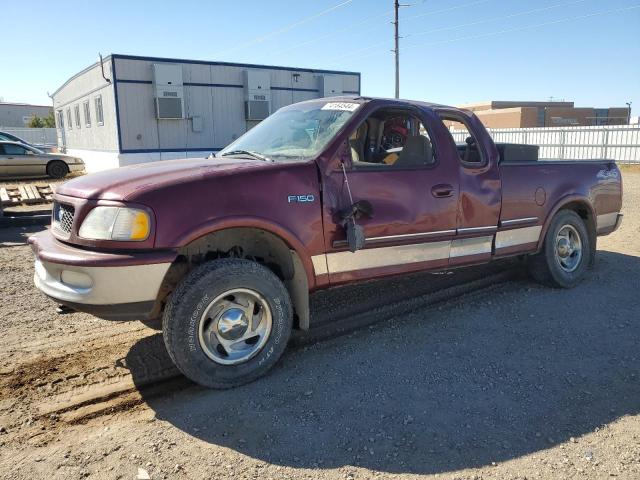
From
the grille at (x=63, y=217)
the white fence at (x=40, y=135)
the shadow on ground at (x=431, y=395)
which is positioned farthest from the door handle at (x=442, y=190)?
the white fence at (x=40, y=135)

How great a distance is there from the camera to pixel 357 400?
3.34 metres

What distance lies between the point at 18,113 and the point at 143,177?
74.4 metres

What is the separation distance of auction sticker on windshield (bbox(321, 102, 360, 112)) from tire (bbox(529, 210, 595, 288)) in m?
2.71

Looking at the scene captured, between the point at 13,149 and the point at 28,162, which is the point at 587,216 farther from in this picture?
the point at 13,149

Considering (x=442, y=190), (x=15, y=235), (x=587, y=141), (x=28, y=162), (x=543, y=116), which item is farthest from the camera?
(x=543, y=116)

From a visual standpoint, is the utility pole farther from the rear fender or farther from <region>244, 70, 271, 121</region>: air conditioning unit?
the rear fender

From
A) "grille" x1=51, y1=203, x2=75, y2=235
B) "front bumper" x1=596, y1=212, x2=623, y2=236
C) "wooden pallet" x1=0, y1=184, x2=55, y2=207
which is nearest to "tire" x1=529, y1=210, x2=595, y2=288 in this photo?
"front bumper" x1=596, y1=212, x2=623, y2=236

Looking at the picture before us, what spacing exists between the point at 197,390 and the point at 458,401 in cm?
174

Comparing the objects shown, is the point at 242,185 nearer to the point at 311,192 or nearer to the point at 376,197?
the point at 311,192

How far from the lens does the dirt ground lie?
2740mm

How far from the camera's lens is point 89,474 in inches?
103

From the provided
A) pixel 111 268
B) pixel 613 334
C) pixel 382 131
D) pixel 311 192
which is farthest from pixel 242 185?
pixel 613 334

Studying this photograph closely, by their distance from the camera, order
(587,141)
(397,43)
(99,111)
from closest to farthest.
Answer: (99,111) → (587,141) → (397,43)

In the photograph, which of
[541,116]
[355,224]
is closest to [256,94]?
[355,224]
